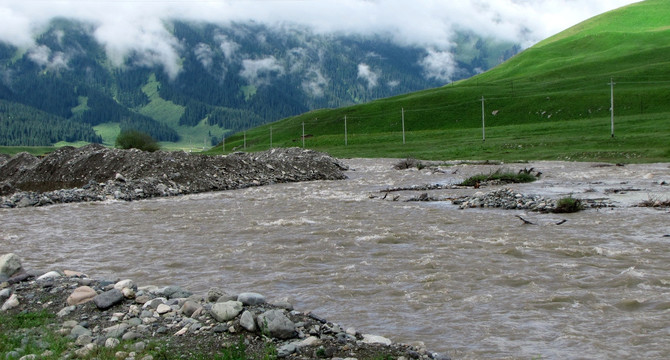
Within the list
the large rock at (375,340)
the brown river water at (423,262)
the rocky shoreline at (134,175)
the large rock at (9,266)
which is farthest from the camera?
the rocky shoreline at (134,175)

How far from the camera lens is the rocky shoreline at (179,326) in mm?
7707

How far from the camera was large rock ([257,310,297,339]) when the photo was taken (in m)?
8.16

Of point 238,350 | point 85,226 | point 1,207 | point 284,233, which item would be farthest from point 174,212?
point 238,350

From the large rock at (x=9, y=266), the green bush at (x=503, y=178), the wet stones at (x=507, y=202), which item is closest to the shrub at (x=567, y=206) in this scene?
the wet stones at (x=507, y=202)

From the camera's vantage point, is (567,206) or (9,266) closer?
(9,266)

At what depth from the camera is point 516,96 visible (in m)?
146

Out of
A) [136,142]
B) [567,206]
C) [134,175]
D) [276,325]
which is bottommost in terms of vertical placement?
[276,325]

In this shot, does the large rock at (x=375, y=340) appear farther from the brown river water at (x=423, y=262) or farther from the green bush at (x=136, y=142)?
the green bush at (x=136, y=142)

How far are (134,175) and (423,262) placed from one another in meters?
32.6

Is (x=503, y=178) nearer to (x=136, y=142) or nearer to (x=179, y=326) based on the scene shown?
(x=179, y=326)

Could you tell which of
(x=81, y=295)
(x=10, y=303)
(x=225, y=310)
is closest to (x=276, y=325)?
(x=225, y=310)

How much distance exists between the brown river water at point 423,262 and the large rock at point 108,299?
2.31 meters

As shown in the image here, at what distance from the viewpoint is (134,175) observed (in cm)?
4184

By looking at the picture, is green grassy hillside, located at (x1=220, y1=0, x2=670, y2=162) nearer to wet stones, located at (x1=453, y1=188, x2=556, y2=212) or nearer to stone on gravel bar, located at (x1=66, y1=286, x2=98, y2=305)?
wet stones, located at (x1=453, y1=188, x2=556, y2=212)
